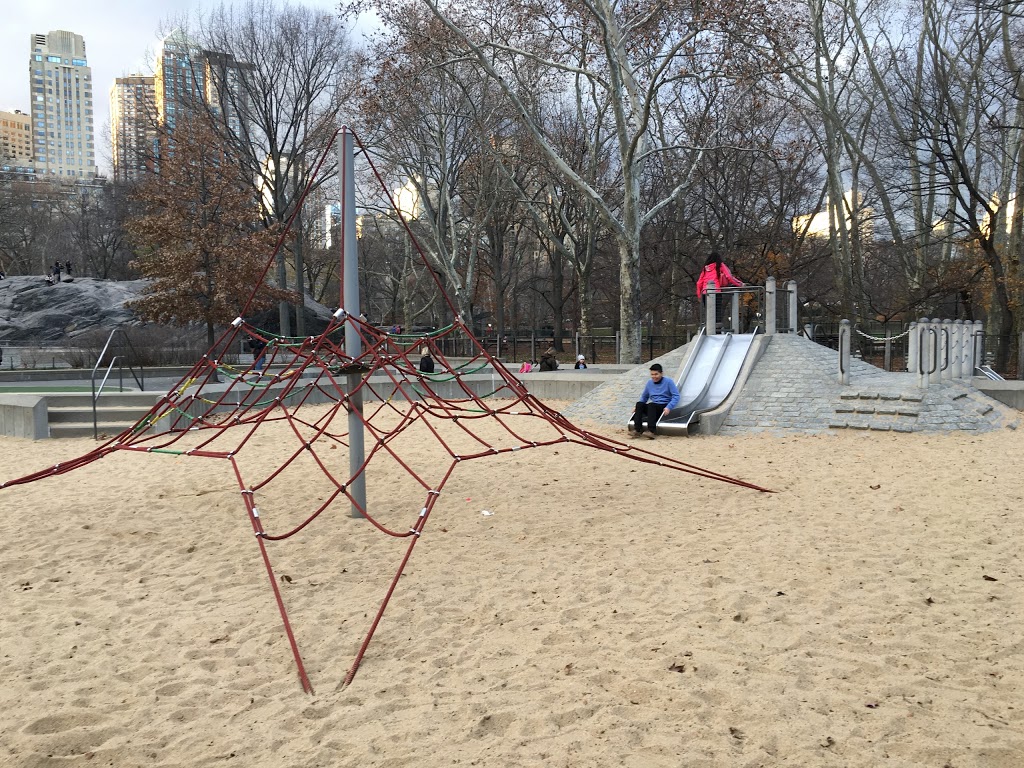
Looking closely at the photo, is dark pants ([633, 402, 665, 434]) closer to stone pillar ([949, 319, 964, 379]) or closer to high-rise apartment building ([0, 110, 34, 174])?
stone pillar ([949, 319, 964, 379])

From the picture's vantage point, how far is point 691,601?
12.9 ft

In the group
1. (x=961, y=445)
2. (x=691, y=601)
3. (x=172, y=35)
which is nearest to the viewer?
(x=691, y=601)

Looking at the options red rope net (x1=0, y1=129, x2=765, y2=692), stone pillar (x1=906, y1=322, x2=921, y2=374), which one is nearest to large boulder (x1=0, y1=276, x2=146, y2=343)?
red rope net (x1=0, y1=129, x2=765, y2=692)

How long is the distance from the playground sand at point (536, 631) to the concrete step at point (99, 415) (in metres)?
4.28

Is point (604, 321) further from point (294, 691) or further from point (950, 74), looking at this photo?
point (294, 691)

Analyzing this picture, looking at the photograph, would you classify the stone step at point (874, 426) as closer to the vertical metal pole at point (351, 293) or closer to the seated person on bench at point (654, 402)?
the seated person on bench at point (654, 402)

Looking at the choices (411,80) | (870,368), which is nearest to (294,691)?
(870,368)

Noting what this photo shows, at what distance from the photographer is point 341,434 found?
973 centimetres

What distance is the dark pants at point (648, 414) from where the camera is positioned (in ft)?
32.8

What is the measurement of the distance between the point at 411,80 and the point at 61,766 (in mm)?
17537

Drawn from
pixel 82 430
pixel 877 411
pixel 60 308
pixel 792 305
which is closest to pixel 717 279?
pixel 792 305

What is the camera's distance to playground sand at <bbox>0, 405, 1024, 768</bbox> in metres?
2.66

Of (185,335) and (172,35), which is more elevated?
(172,35)

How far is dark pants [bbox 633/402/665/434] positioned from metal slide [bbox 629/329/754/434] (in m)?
0.09
